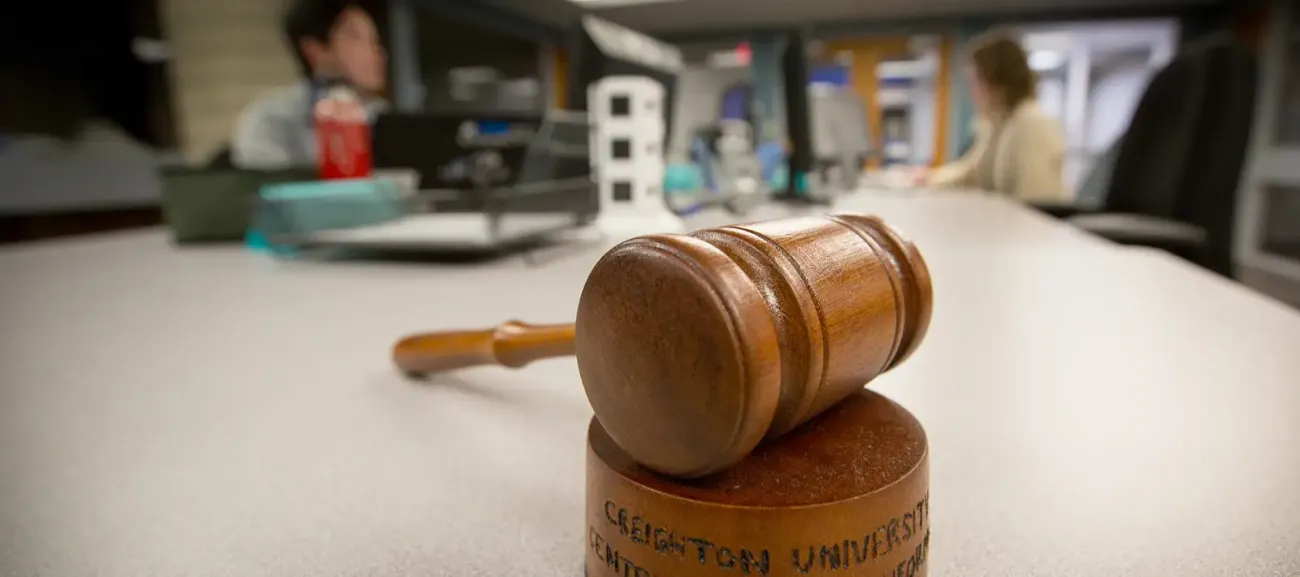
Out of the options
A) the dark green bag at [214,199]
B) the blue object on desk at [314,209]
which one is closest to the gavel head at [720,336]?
the blue object on desk at [314,209]

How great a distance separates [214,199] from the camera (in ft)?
4.78

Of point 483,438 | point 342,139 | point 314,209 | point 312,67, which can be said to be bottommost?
point 483,438

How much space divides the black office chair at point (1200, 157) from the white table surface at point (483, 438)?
1497 millimetres

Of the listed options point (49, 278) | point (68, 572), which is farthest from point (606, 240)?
point (68, 572)

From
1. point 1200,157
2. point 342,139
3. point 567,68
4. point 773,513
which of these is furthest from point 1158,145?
point 773,513

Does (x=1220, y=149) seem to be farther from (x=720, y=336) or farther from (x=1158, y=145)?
(x=720, y=336)

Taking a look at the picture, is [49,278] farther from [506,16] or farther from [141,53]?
[506,16]

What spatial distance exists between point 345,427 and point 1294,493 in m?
0.55

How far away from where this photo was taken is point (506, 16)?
8.50 metres

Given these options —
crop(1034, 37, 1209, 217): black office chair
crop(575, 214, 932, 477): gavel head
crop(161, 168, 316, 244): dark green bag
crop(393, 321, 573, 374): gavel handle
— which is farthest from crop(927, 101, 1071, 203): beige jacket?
crop(575, 214, 932, 477): gavel head

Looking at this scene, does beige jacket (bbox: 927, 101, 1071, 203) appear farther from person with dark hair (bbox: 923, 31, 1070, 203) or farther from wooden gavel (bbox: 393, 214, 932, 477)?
wooden gavel (bbox: 393, 214, 932, 477)

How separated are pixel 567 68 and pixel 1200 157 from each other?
222 centimetres

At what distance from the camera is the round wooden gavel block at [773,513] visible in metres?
0.26

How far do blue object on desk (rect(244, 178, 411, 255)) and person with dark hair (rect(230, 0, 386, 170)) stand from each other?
0.93 meters
